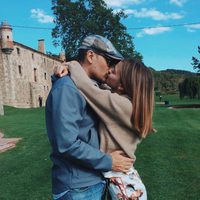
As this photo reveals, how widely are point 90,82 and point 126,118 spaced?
1.01 ft

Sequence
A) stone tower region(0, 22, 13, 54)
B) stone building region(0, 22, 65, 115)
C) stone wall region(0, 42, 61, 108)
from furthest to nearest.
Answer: stone wall region(0, 42, 61, 108)
stone building region(0, 22, 65, 115)
stone tower region(0, 22, 13, 54)

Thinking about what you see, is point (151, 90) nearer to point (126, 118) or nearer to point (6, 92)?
point (126, 118)

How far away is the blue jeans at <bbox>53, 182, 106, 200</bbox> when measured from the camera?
2361mm

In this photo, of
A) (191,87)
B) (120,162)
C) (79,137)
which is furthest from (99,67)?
(191,87)

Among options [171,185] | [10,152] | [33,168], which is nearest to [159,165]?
[171,185]

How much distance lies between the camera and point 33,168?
7.38 metres

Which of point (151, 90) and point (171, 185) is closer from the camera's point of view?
point (151, 90)

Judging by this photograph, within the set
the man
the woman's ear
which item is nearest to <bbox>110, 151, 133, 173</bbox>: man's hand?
the man

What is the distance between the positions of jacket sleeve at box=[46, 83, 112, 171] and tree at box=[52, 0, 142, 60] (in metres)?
47.3

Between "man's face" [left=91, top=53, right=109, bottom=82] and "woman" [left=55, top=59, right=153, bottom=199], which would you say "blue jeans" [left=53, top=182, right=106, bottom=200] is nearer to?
"woman" [left=55, top=59, right=153, bottom=199]

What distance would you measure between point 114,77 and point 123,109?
8.7 inches

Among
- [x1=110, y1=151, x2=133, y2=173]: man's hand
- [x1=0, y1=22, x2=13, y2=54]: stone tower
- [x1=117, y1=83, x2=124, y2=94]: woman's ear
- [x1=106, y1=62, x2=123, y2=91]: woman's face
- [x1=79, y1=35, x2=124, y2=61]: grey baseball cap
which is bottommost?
[x1=110, y1=151, x2=133, y2=173]: man's hand

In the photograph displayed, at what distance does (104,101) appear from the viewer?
2.44 m

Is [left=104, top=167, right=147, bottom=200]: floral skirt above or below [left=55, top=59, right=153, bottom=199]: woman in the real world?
below
